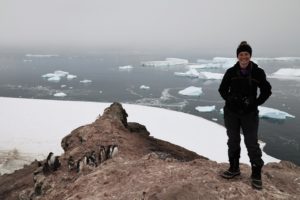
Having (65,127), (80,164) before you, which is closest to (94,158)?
(80,164)

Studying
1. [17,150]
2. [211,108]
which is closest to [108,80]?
[211,108]

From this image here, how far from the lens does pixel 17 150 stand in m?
19.9

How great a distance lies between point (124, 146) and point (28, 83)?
4406cm

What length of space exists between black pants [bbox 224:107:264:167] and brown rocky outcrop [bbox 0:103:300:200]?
1.80 feet

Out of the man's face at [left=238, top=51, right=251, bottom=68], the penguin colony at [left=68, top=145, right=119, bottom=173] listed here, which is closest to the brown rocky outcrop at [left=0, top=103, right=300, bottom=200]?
the penguin colony at [left=68, top=145, right=119, bottom=173]

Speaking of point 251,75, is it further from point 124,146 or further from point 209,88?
point 209,88

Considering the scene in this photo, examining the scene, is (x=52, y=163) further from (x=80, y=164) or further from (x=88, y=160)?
(x=88, y=160)

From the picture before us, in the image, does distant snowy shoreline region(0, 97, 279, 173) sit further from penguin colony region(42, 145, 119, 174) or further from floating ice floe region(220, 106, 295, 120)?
penguin colony region(42, 145, 119, 174)

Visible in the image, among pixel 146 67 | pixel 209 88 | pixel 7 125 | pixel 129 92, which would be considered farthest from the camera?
pixel 146 67

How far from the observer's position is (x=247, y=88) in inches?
212

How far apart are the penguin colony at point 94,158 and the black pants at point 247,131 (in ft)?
12.5

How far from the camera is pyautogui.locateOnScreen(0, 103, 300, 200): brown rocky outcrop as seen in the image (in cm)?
562

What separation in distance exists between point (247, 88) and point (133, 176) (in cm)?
297

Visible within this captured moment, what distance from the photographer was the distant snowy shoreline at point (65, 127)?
2033 cm
